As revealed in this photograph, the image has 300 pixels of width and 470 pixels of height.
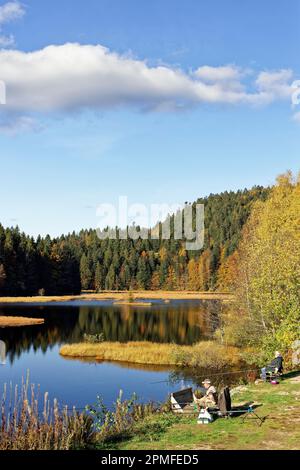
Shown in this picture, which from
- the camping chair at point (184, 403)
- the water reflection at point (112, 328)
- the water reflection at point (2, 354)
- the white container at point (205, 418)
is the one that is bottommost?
the water reflection at point (112, 328)

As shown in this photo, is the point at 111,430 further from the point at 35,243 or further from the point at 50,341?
the point at 35,243

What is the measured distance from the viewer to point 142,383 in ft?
104

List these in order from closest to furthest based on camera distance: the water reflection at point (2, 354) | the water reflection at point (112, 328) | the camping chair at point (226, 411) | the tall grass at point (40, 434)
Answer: the tall grass at point (40, 434) < the camping chair at point (226, 411) < the water reflection at point (2, 354) < the water reflection at point (112, 328)

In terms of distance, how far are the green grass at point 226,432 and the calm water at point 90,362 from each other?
10707mm

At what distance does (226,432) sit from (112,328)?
45.3 meters

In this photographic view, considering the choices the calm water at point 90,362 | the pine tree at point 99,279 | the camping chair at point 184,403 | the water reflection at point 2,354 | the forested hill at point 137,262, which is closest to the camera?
the camping chair at point 184,403

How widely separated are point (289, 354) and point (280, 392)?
388 inches

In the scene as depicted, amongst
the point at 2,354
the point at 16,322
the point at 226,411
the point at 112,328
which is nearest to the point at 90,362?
the point at 2,354

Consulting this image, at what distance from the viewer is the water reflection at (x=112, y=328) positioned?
48097mm

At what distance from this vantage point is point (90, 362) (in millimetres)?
39281

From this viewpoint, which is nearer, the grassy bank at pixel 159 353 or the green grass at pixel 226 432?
the green grass at pixel 226 432

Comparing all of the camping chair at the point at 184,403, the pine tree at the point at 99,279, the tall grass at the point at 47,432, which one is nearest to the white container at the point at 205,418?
the camping chair at the point at 184,403

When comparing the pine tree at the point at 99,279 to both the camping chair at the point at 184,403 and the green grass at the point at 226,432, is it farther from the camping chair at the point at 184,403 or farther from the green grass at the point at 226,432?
the green grass at the point at 226,432

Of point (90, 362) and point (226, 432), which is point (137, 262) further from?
point (226, 432)
